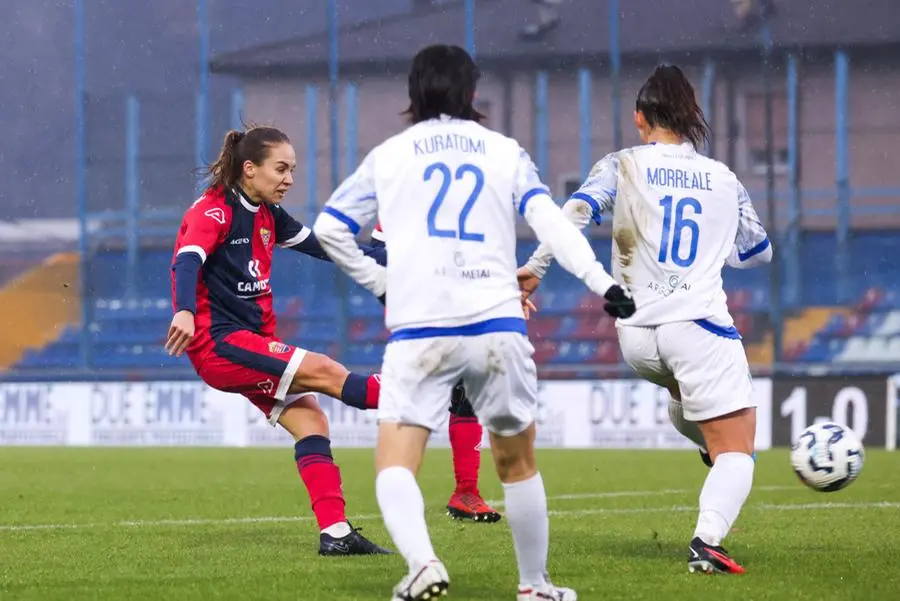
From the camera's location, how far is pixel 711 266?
5684 millimetres

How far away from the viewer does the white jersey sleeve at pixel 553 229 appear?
4484mm

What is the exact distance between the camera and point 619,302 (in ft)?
14.4

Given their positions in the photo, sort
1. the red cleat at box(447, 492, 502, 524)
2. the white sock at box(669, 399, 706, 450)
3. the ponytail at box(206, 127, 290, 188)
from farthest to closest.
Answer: the red cleat at box(447, 492, 502, 524)
the ponytail at box(206, 127, 290, 188)
the white sock at box(669, 399, 706, 450)

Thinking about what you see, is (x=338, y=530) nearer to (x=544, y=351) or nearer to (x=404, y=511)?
(x=404, y=511)

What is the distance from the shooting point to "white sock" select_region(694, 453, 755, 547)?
544cm

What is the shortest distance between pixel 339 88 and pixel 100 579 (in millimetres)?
23498

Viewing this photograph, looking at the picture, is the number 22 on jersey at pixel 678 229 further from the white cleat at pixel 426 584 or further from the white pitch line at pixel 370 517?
the white pitch line at pixel 370 517

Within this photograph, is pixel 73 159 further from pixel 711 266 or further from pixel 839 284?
pixel 711 266

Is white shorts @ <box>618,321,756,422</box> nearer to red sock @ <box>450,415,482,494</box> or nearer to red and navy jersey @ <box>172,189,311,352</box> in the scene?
red and navy jersey @ <box>172,189,311,352</box>

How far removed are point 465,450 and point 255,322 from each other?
60.3 inches

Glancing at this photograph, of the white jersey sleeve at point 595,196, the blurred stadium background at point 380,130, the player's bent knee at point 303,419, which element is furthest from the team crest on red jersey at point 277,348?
the blurred stadium background at point 380,130

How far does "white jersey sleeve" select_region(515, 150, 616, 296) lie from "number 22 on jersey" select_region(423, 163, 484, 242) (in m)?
0.14

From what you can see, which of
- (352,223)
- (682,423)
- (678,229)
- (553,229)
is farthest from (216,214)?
(553,229)

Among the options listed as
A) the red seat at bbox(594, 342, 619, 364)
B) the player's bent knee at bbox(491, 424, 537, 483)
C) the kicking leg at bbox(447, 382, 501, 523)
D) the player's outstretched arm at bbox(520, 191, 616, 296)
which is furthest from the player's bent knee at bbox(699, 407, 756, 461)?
the red seat at bbox(594, 342, 619, 364)
